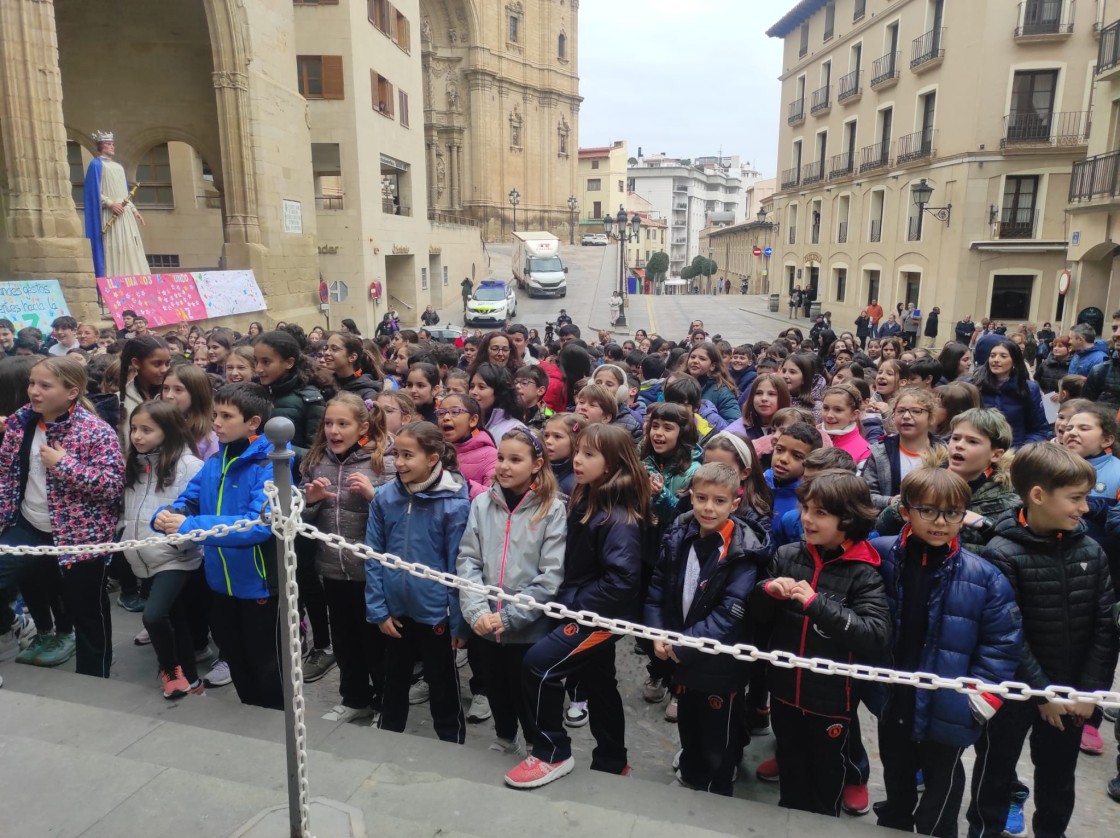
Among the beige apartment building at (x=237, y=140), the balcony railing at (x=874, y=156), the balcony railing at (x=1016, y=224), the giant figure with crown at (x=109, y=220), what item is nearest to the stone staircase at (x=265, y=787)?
the beige apartment building at (x=237, y=140)

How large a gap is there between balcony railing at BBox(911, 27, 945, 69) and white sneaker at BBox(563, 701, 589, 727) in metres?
28.4

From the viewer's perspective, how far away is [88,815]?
3025mm

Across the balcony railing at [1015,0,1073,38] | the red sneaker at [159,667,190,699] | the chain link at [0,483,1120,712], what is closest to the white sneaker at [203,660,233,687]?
the red sneaker at [159,667,190,699]

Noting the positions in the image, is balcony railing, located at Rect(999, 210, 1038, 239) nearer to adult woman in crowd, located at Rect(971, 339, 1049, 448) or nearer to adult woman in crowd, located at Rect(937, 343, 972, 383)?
adult woman in crowd, located at Rect(937, 343, 972, 383)

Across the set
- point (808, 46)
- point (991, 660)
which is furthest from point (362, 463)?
point (808, 46)

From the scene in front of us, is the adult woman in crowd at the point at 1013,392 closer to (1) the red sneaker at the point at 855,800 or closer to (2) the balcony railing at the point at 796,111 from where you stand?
(1) the red sneaker at the point at 855,800

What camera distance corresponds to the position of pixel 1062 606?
301cm

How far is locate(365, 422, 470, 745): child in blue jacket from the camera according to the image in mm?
3684

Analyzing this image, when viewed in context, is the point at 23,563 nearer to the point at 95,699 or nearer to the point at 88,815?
the point at 95,699

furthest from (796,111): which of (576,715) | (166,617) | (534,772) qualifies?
(534,772)

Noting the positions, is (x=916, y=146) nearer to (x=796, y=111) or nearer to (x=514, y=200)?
(x=796, y=111)

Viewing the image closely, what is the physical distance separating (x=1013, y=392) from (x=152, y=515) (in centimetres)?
655

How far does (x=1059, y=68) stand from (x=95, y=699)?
29148mm

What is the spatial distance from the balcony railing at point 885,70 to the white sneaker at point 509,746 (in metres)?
30.8
